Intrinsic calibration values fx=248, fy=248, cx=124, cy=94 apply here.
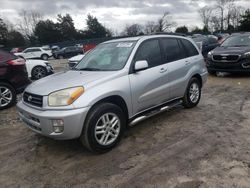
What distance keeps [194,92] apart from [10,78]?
4738mm

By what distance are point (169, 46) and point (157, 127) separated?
5.44ft

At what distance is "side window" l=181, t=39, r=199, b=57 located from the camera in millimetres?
5477

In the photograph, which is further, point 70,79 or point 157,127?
point 157,127

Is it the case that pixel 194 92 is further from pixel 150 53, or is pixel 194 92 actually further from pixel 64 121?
pixel 64 121

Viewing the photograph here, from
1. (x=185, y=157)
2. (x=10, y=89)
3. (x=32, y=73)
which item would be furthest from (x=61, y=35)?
(x=185, y=157)

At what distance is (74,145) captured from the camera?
4.16 m

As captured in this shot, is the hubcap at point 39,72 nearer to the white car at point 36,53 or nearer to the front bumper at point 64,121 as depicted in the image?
the front bumper at point 64,121

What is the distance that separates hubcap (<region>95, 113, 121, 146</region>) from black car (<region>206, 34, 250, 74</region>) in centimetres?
658

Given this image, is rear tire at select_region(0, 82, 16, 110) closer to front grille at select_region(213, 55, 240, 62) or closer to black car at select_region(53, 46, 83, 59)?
front grille at select_region(213, 55, 240, 62)

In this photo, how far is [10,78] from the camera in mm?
6594

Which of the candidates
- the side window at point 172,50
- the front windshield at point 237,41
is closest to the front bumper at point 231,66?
the front windshield at point 237,41

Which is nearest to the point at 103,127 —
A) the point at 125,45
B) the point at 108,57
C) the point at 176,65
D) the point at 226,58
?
the point at 108,57

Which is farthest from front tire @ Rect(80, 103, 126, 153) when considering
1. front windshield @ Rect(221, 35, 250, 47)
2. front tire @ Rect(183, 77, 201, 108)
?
front windshield @ Rect(221, 35, 250, 47)

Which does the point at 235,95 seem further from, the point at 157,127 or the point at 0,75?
the point at 0,75
